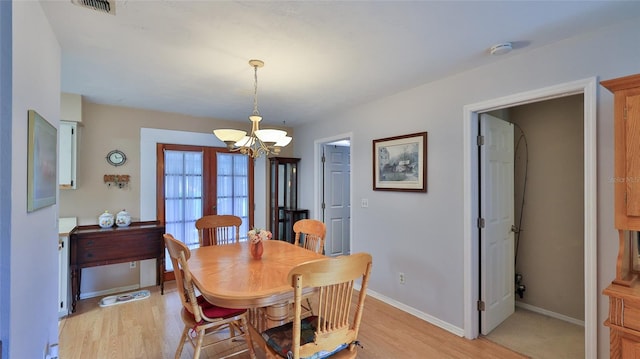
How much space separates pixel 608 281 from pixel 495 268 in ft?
3.19

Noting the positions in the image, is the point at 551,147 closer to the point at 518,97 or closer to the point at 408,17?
the point at 518,97

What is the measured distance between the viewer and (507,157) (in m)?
3.00

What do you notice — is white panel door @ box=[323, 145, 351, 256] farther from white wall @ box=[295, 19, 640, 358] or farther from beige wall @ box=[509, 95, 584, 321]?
beige wall @ box=[509, 95, 584, 321]

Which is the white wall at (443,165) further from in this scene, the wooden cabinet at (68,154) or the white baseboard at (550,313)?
the wooden cabinet at (68,154)

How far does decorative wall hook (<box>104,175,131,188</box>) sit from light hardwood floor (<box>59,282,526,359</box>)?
1.47 m

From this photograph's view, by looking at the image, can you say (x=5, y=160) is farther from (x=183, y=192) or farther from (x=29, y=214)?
(x=183, y=192)

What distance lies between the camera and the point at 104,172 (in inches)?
147

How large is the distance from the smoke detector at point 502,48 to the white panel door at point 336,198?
2.90 metres

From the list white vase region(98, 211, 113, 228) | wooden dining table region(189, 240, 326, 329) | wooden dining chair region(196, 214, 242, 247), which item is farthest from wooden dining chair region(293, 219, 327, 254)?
white vase region(98, 211, 113, 228)

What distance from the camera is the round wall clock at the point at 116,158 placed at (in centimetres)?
377

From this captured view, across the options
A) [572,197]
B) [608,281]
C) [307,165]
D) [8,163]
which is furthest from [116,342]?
[572,197]

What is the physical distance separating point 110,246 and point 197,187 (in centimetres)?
132

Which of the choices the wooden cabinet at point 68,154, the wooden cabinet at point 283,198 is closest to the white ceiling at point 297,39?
the wooden cabinet at point 68,154

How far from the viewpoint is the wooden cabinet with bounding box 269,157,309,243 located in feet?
16.1
